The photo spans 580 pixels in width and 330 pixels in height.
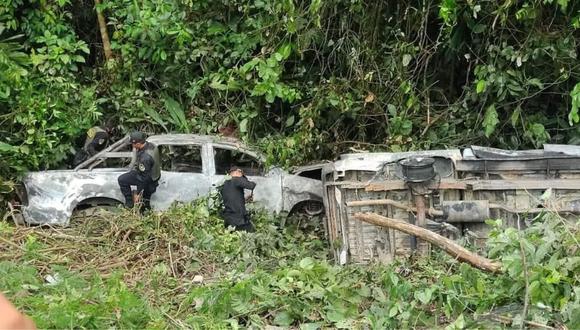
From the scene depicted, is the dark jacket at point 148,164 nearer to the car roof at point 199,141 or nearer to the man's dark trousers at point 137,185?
the man's dark trousers at point 137,185

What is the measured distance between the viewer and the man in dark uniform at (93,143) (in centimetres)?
1137

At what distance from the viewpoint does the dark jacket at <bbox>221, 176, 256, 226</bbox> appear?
949 cm

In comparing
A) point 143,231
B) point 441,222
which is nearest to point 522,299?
point 441,222

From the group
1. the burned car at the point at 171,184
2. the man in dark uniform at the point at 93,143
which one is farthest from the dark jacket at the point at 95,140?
the burned car at the point at 171,184

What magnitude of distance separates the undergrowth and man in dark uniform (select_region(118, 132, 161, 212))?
Answer: 0.93 meters

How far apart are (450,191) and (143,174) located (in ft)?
13.2

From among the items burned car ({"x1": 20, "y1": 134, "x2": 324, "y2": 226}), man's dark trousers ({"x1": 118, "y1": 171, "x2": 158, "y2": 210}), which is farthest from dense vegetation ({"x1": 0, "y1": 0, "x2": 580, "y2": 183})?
man's dark trousers ({"x1": 118, "y1": 171, "x2": 158, "y2": 210})

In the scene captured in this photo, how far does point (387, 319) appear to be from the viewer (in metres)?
4.74

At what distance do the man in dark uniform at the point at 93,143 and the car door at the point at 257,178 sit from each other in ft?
7.29

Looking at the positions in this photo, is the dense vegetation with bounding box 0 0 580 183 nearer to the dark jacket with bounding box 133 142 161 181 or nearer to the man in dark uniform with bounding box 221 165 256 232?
the man in dark uniform with bounding box 221 165 256 232

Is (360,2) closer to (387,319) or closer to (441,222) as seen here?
(441,222)

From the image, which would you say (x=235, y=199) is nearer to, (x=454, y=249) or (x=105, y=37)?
(x=454, y=249)

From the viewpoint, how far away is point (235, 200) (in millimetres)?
9508

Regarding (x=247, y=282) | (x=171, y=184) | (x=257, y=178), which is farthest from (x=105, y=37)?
(x=247, y=282)
